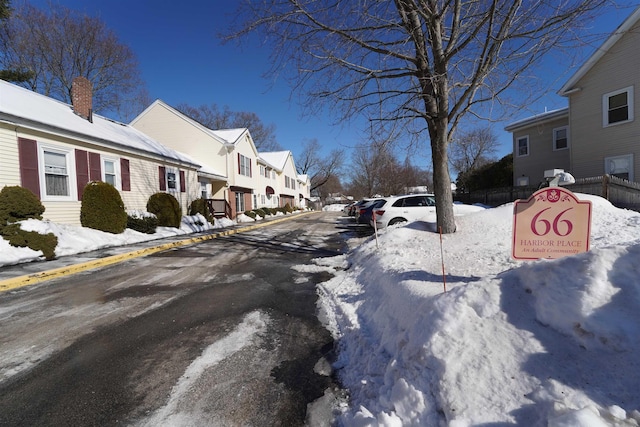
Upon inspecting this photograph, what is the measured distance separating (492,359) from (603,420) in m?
0.67

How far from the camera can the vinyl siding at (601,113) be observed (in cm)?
1298

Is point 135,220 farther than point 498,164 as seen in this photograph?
No

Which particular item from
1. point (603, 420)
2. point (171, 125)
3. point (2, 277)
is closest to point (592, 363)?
point (603, 420)

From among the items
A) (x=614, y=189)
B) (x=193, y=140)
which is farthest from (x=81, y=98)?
(x=614, y=189)

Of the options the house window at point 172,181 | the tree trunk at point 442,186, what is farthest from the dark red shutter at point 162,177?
the tree trunk at point 442,186

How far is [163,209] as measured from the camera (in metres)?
14.3

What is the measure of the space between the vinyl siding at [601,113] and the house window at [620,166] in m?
0.16

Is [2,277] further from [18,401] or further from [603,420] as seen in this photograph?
[603,420]

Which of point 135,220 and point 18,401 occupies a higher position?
point 135,220

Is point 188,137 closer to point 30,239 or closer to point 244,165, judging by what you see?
point 244,165

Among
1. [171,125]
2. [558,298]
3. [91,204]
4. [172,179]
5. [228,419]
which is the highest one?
[171,125]

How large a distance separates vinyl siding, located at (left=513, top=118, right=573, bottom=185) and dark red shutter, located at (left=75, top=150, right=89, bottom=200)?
22.8 m

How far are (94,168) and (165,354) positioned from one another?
1205 centimetres

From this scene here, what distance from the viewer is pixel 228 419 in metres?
2.38
